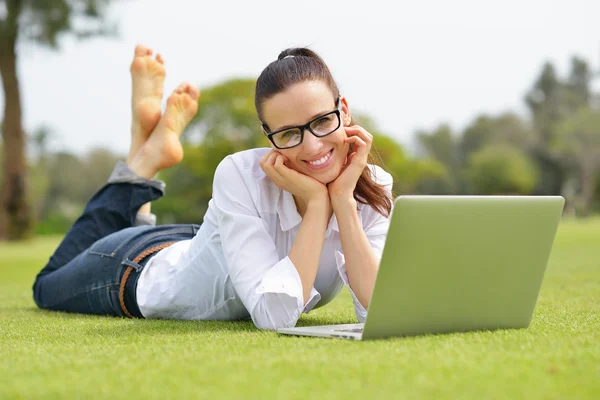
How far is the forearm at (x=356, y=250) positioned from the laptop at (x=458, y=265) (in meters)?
0.24

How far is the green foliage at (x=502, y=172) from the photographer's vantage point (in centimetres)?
5766

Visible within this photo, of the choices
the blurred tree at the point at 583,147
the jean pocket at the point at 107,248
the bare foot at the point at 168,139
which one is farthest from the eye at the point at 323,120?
the blurred tree at the point at 583,147

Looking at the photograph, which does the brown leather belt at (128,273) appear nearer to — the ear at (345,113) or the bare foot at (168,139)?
the bare foot at (168,139)

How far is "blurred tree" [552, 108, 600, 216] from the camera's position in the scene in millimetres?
54594

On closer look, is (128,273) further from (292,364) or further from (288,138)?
(292,364)

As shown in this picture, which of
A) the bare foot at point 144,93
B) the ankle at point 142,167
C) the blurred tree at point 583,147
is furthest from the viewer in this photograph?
the blurred tree at point 583,147

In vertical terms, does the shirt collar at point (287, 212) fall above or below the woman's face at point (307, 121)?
below

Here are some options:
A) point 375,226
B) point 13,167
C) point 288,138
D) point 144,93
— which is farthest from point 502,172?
point 288,138

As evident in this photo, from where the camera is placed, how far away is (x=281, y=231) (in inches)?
119

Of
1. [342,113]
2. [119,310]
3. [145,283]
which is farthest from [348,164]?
[119,310]

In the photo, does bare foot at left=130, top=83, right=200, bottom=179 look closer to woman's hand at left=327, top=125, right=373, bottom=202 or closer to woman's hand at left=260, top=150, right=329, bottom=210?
woman's hand at left=260, top=150, right=329, bottom=210

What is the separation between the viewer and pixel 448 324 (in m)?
2.46

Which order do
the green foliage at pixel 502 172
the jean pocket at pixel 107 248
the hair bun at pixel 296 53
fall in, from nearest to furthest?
1. the hair bun at pixel 296 53
2. the jean pocket at pixel 107 248
3. the green foliage at pixel 502 172

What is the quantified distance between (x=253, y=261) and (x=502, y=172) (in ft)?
187
